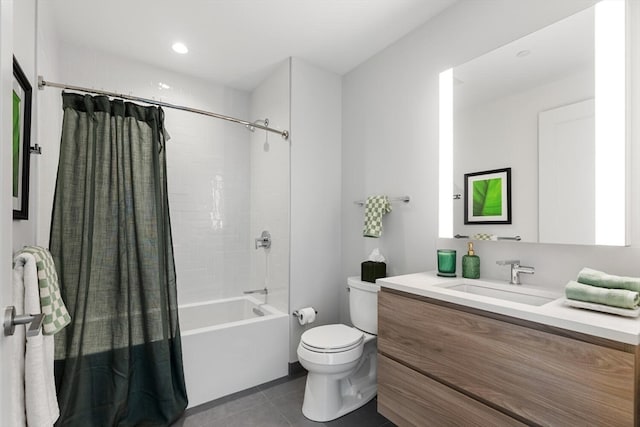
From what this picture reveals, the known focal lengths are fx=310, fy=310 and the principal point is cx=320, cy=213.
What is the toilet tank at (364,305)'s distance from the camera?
2051 millimetres

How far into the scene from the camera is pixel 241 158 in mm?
3148

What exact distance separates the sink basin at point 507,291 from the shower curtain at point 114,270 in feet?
5.52

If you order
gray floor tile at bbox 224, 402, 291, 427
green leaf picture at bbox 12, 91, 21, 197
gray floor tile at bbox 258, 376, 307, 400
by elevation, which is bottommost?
gray floor tile at bbox 258, 376, 307, 400

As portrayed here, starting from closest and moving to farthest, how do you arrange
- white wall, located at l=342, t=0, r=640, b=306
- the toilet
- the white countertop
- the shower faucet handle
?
the white countertop < white wall, located at l=342, t=0, r=640, b=306 < the toilet < the shower faucet handle

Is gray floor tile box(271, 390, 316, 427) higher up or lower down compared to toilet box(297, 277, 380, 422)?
lower down

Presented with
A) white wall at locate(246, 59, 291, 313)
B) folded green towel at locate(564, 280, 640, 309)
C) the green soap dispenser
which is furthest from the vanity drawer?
white wall at locate(246, 59, 291, 313)

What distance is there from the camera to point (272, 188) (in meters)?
2.74

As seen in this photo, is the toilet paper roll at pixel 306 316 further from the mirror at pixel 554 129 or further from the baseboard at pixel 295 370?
the mirror at pixel 554 129

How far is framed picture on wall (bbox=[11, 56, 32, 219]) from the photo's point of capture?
114 centimetres

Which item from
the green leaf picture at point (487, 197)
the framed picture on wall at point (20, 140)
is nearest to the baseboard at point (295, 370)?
the green leaf picture at point (487, 197)

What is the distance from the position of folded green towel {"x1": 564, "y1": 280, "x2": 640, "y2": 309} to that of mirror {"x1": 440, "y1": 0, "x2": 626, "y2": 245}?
1.22ft

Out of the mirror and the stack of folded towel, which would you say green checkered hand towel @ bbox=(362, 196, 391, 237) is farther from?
the stack of folded towel

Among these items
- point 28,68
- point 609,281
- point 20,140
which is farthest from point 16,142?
point 609,281

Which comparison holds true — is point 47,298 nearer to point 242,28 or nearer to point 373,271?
point 373,271
